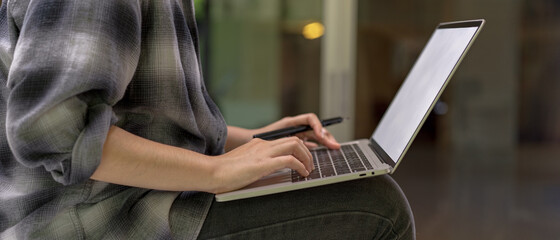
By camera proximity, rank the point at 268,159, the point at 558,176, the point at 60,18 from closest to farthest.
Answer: the point at 60,18 → the point at 268,159 → the point at 558,176

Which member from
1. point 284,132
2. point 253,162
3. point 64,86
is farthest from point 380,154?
point 64,86

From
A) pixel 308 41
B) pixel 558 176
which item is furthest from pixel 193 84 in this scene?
pixel 558 176

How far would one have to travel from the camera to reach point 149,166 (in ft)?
2.01

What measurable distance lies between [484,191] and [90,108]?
3.01 m

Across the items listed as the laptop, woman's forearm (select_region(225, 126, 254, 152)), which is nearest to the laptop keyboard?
the laptop

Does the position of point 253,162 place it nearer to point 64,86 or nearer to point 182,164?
point 182,164

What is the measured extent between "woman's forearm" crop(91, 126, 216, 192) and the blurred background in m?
1.81

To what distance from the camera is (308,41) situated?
117 inches

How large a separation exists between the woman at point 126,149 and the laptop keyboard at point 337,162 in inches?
0.8

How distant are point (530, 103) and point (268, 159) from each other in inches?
139

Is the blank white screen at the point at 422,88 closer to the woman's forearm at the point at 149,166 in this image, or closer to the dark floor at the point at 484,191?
the woman's forearm at the point at 149,166

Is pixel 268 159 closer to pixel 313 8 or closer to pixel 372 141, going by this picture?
pixel 372 141

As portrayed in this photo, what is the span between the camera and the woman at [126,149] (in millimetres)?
558

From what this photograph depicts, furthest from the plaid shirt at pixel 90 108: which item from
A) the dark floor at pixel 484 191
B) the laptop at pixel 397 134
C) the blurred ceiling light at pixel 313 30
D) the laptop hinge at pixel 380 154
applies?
the blurred ceiling light at pixel 313 30
